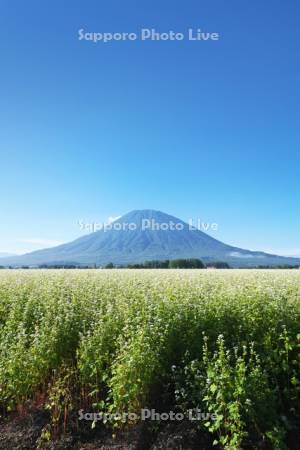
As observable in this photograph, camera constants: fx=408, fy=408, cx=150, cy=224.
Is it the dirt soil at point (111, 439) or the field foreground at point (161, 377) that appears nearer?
the field foreground at point (161, 377)

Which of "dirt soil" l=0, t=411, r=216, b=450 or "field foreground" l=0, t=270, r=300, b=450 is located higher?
"field foreground" l=0, t=270, r=300, b=450

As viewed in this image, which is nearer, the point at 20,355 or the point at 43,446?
the point at 43,446

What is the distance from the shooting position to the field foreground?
7637mm

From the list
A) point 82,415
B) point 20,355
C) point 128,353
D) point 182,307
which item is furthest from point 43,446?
point 182,307

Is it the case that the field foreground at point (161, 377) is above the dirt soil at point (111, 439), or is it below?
above

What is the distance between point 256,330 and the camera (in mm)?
9586

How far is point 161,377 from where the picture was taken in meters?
9.12

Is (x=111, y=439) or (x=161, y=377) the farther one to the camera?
(x=161, y=377)

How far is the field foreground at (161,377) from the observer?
764cm

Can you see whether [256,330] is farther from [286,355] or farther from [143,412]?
[143,412]

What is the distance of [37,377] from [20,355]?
0.62m

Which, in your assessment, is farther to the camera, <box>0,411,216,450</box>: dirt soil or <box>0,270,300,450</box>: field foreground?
<box>0,411,216,450</box>: dirt soil

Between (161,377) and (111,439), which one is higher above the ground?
(161,377)

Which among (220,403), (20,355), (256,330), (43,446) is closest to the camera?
(220,403)
